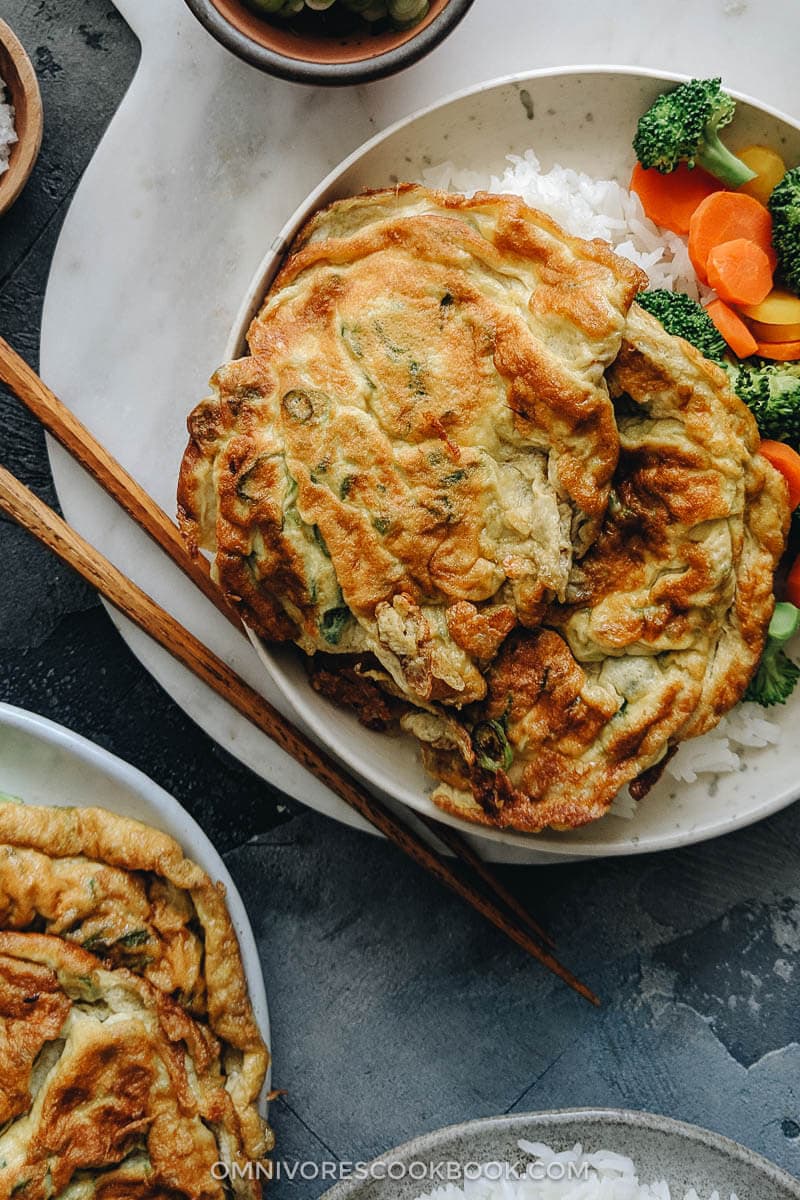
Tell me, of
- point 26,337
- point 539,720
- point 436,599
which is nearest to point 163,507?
point 26,337

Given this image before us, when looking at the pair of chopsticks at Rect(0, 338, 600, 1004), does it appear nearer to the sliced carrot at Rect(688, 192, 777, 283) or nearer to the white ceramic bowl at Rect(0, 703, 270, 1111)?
the white ceramic bowl at Rect(0, 703, 270, 1111)

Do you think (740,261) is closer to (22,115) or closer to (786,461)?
(786,461)

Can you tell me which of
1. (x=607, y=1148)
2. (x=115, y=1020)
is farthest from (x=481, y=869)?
(x=115, y=1020)

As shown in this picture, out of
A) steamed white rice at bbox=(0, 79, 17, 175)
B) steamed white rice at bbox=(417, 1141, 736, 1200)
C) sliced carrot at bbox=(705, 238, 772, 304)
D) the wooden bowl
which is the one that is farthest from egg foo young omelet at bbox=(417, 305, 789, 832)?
steamed white rice at bbox=(0, 79, 17, 175)

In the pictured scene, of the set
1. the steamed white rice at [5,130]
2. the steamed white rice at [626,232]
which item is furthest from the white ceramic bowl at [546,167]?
the steamed white rice at [5,130]

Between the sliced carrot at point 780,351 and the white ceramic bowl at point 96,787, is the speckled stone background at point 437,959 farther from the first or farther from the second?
the sliced carrot at point 780,351

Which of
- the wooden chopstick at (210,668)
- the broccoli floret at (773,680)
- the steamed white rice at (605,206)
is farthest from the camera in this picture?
the wooden chopstick at (210,668)
